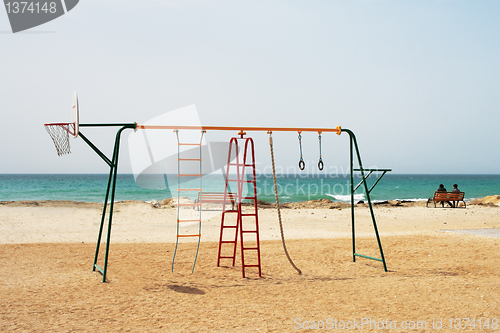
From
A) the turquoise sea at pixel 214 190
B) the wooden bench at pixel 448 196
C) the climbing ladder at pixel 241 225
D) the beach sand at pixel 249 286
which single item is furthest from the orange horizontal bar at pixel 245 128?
the turquoise sea at pixel 214 190

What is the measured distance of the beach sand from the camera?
188 inches

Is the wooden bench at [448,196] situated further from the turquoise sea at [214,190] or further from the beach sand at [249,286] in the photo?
the turquoise sea at [214,190]

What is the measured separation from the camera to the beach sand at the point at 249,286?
477 cm

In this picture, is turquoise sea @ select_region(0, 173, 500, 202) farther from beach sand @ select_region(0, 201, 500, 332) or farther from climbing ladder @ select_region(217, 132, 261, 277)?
beach sand @ select_region(0, 201, 500, 332)

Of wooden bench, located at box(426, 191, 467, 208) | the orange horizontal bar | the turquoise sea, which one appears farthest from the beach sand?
the turquoise sea

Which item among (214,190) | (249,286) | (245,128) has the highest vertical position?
(245,128)

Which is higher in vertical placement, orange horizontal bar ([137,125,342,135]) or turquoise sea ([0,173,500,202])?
orange horizontal bar ([137,125,342,135])

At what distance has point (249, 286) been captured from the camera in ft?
20.7

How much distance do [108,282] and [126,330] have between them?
2.13 metres

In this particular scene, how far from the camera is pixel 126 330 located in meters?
4.50

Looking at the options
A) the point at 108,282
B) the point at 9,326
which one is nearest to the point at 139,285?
the point at 108,282

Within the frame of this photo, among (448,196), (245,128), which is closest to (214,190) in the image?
(448,196)

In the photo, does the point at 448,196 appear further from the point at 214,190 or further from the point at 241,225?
the point at 214,190

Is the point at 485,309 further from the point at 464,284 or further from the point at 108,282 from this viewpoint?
the point at 108,282
